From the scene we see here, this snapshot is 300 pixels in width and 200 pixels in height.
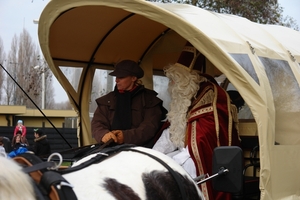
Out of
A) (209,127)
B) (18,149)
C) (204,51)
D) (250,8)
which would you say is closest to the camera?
(18,149)

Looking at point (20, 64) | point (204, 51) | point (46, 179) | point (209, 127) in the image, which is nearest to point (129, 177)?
point (46, 179)

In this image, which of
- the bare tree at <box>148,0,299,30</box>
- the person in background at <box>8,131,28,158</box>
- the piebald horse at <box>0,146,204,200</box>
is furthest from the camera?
the bare tree at <box>148,0,299,30</box>

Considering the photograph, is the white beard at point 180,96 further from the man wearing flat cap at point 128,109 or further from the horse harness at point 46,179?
the horse harness at point 46,179

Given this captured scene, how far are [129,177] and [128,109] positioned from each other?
222cm

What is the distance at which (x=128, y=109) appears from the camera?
4.68 meters

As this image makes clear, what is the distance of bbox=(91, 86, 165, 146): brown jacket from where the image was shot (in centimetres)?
454

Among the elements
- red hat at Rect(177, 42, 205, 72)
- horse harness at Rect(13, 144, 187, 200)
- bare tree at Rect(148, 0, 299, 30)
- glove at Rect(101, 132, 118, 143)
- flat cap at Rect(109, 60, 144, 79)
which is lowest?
glove at Rect(101, 132, 118, 143)

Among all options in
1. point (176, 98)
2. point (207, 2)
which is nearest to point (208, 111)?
point (176, 98)

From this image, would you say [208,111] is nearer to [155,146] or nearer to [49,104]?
[155,146]

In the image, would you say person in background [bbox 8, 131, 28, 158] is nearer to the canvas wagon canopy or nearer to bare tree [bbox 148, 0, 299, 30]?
the canvas wagon canopy

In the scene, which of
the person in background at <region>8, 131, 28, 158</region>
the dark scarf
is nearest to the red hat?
the dark scarf

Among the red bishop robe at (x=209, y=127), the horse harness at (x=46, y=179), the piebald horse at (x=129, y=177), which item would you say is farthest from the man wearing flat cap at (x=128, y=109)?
the horse harness at (x=46, y=179)

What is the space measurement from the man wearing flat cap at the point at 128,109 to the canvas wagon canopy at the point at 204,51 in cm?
66

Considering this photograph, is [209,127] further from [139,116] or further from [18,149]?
[18,149]
